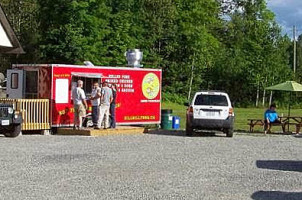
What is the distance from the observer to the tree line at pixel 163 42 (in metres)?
52.7

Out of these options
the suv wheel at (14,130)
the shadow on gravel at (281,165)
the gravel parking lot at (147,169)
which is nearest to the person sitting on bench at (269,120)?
the gravel parking lot at (147,169)

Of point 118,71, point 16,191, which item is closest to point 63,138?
point 118,71

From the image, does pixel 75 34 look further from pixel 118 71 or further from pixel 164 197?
pixel 164 197

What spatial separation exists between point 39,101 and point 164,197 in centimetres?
1369

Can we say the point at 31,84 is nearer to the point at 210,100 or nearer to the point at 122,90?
the point at 122,90

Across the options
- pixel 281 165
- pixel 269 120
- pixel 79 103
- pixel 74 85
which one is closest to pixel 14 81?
pixel 74 85

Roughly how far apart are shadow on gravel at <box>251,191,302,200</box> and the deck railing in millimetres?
13231

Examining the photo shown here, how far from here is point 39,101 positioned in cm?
2264

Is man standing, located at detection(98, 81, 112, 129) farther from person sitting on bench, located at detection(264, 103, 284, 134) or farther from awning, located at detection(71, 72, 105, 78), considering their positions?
person sitting on bench, located at detection(264, 103, 284, 134)

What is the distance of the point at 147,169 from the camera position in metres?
13.0

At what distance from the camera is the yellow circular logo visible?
27125 millimetres

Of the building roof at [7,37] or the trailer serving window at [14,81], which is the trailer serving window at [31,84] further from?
the building roof at [7,37]

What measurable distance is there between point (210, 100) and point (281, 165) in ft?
28.4

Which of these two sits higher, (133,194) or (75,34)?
(75,34)
